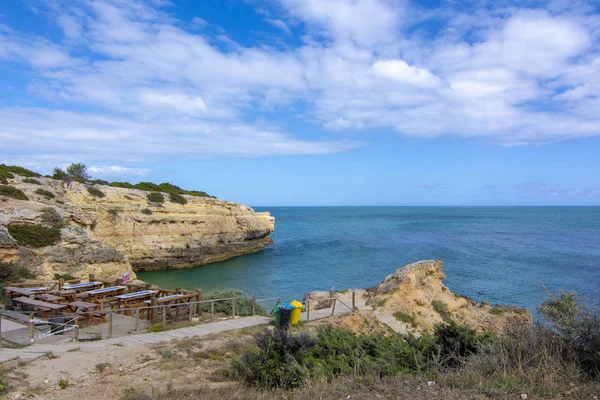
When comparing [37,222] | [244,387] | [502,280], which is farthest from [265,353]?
[502,280]

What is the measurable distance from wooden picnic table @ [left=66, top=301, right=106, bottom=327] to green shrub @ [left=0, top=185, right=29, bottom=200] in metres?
18.6

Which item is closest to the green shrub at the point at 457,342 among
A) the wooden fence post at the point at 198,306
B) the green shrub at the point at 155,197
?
the wooden fence post at the point at 198,306

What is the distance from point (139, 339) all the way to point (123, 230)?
29336 mm

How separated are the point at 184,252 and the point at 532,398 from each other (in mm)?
39453

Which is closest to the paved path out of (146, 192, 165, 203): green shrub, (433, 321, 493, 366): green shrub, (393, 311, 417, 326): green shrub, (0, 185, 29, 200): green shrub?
(393, 311, 417, 326): green shrub

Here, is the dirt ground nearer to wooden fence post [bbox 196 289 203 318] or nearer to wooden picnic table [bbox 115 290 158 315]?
wooden fence post [bbox 196 289 203 318]

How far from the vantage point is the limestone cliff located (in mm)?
23422

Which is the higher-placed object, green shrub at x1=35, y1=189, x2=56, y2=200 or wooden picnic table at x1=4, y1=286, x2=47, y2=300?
green shrub at x1=35, y1=189, x2=56, y2=200

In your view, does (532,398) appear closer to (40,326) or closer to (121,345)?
(121,345)

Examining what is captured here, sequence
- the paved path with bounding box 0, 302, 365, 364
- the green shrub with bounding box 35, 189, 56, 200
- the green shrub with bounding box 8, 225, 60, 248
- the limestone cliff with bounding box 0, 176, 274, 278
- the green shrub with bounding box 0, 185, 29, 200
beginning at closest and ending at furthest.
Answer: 1. the paved path with bounding box 0, 302, 365, 364
2. the green shrub with bounding box 8, 225, 60, 248
3. the limestone cliff with bounding box 0, 176, 274, 278
4. the green shrub with bounding box 0, 185, 29, 200
5. the green shrub with bounding box 35, 189, 56, 200

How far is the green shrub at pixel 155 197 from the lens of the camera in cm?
4132

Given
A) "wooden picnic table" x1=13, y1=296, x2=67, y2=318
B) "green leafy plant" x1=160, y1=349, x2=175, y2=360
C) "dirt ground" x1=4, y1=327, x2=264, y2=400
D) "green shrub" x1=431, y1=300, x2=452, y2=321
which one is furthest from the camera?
"green shrub" x1=431, y1=300, x2=452, y2=321

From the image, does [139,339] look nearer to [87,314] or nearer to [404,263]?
[87,314]

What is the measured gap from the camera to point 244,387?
265 inches
